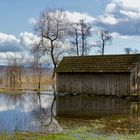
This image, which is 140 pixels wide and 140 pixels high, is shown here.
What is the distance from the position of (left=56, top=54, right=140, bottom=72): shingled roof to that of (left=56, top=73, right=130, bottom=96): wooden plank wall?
1.66 feet

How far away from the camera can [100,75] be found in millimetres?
36938

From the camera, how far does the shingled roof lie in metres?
35.7

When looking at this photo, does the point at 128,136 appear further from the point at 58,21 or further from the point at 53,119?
the point at 58,21

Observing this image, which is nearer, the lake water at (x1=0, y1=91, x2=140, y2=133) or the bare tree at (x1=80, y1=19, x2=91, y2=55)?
the lake water at (x1=0, y1=91, x2=140, y2=133)

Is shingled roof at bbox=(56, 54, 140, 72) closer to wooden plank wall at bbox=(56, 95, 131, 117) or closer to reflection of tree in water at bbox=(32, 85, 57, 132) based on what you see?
wooden plank wall at bbox=(56, 95, 131, 117)

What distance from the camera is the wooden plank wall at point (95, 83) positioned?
3509 cm

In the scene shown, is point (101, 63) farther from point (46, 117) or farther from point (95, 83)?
point (46, 117)

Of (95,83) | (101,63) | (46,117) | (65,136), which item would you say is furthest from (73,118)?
(101,63)

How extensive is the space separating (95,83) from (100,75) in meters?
0.95

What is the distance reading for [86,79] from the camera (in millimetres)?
37938

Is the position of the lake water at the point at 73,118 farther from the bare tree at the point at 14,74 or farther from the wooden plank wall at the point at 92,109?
the bare tree at the point at 14,74

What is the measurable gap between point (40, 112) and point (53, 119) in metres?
3.39

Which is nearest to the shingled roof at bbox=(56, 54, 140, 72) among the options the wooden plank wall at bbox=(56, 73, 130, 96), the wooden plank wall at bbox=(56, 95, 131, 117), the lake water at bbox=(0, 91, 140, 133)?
the wooden plank wall at bbox=(56, 73, 130, 96)

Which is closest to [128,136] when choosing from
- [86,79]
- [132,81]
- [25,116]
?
[25,116]
